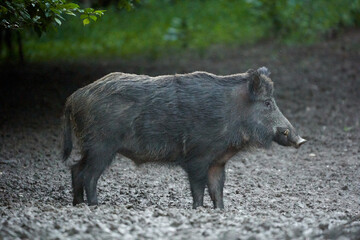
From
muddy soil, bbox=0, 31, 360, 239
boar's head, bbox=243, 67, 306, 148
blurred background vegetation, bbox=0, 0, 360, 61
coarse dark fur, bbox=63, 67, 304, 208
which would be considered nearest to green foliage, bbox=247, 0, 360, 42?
blurred background vegetation, bbox=0, 0, 360, 61

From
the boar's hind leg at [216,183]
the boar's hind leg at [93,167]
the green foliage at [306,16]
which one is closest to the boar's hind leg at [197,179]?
the boar's hind leg at [216,183]

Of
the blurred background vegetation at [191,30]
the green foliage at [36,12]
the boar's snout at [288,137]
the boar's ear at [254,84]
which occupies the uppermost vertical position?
the green foliage at [36,12]

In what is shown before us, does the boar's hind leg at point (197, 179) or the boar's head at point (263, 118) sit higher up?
the boar's head at point (263, 118)

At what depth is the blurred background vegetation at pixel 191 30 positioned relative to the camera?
1602 cm

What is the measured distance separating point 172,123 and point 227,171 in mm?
2101

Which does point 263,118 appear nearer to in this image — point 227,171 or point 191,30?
point 227,171

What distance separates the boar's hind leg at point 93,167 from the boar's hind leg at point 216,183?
1085 mm

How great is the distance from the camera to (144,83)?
666cm

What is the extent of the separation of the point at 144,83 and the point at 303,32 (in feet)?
33.8

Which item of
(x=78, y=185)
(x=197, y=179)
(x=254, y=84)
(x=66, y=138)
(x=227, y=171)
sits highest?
(x=254, y=84)

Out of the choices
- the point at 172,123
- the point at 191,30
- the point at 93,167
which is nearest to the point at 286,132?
the point at 172,123

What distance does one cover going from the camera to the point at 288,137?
670cm

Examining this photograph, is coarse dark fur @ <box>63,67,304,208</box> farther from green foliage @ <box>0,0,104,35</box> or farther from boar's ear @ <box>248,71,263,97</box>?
green foliage @ <box>0,0,104,35</box>

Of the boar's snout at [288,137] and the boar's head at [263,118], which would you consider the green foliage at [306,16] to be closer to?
the boar's head at [263,118]
